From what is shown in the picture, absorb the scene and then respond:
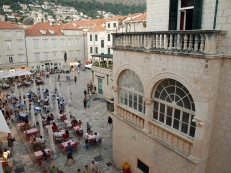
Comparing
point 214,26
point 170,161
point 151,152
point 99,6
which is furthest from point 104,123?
point 99,6

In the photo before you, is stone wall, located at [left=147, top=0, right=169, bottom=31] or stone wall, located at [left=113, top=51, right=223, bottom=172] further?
stone wall, located at [left=147, top=0, right=169, bottom=31]

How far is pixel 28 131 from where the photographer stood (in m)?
15.4

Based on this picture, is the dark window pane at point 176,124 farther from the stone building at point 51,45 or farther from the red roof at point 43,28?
the red roof at point 43,28

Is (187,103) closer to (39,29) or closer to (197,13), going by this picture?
(197,13)

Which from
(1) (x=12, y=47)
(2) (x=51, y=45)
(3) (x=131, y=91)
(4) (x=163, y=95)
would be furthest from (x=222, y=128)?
(2) (x=51, y=45)

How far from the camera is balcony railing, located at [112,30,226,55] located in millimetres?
6332

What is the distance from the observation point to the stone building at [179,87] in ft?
22.0

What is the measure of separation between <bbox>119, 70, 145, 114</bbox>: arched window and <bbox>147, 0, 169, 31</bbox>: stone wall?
111 inches

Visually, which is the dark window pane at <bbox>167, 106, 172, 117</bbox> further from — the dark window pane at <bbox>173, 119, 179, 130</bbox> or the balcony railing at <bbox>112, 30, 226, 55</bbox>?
the balcony railing at <bbox>112, 30, 226, 55</bbox>

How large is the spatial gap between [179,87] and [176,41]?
1803mm

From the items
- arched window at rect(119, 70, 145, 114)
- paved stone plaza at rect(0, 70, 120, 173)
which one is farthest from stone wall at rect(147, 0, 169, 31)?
paved stone plaza at rect(0, 70, 120, 173)

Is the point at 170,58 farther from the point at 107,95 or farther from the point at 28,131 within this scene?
the point at 107,95

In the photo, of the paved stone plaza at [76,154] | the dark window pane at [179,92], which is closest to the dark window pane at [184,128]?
the dark window pane at [179,92]

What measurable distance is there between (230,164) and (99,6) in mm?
185542
